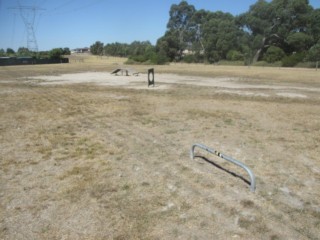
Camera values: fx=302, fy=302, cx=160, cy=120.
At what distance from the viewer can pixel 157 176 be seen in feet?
17.5

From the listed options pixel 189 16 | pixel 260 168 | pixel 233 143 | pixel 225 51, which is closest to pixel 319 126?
pixel 233 143

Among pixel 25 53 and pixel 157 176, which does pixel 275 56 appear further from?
pixel 25 53

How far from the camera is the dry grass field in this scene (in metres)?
3.83

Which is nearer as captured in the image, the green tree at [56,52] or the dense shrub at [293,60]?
the dense shrub at [293,60]

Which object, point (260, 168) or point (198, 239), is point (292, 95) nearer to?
point (260, 168)

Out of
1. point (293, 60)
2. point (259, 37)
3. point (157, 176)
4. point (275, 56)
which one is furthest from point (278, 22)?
point (157, 176)

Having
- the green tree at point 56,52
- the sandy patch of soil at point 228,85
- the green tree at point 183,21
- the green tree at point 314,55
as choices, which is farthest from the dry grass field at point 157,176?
the green tree at point 183,21

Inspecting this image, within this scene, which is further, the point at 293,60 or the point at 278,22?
the point at 278,22

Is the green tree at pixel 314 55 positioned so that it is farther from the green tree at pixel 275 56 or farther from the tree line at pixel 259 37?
the green tree at pixel 275 56

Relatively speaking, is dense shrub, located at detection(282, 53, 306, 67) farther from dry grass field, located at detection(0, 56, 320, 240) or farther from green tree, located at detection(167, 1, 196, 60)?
green tree, located at detection(167, 1, 196, 60)

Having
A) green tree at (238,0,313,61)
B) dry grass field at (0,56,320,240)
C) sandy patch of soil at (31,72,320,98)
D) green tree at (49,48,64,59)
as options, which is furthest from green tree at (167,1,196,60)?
dry grass field at (0,56,320,240)

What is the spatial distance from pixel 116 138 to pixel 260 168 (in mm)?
3624

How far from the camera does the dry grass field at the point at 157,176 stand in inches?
151

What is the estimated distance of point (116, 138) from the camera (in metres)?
7.70
